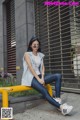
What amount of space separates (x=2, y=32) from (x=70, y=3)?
5.92 m

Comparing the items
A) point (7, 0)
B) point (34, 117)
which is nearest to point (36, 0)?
point (7, 0)

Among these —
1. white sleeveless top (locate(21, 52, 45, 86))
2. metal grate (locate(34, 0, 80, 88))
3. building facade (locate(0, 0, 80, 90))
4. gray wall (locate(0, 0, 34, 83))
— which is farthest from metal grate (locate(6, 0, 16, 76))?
white sleeveless top (locate(21, 52, 45, 86))

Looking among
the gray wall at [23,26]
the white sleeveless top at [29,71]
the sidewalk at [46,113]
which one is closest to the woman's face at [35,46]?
the white sleeveless top at [29,71]

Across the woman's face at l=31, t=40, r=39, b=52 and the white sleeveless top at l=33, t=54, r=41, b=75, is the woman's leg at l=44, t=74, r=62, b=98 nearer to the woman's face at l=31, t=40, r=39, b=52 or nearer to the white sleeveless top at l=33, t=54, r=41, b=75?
the white sleeveless top at l=33, t=54, r=41, b=75

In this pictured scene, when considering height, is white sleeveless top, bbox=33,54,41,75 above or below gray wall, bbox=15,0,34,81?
below

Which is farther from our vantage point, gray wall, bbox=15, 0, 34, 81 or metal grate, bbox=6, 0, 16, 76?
metal grate, bbox=6, 0, 16, 76

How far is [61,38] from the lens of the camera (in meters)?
8.92

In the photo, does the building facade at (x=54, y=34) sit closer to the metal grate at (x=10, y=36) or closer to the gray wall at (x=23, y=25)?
the gray wall at (x=23, y=25)

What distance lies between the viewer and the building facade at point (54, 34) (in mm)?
8391

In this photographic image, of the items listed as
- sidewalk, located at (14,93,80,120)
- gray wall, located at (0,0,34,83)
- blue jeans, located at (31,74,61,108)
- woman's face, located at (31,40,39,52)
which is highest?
gray wall, located at (0,0,34,83)

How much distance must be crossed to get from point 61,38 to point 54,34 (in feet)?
2.08

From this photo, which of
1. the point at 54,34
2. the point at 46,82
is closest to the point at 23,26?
the point at 54,34

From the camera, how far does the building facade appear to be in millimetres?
8391

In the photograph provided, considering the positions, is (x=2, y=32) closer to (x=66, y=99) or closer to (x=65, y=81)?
(x=65, y=81)
